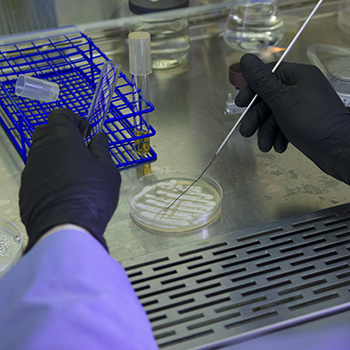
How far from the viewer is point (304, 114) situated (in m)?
1.21

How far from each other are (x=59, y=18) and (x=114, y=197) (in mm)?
1059

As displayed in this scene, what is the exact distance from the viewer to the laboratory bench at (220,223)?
87 cm

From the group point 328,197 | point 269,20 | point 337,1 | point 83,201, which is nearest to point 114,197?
Result: point 83,201

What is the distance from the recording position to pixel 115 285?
752 mm

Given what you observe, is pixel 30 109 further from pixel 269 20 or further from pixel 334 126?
pixel 269 20

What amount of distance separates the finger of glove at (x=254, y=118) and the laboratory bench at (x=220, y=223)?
93 mm

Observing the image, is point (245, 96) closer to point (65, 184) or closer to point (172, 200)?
point (172, 200)

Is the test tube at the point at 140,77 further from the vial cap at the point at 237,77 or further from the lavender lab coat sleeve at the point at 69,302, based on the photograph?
the lavender lab coat sleeve at the point at 69,302

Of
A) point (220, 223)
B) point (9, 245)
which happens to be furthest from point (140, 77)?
point (9, 245)

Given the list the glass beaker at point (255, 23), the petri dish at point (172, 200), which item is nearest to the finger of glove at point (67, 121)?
the petri dish at point (172, 200)

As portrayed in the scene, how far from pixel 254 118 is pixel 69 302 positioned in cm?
78

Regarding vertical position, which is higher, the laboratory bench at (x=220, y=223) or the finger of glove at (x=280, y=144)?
the finger of glove at (x=280, y=144)

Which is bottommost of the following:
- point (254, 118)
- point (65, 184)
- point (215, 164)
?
point (215, 164)

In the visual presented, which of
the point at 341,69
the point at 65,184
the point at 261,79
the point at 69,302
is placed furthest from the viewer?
the point at 341,69
